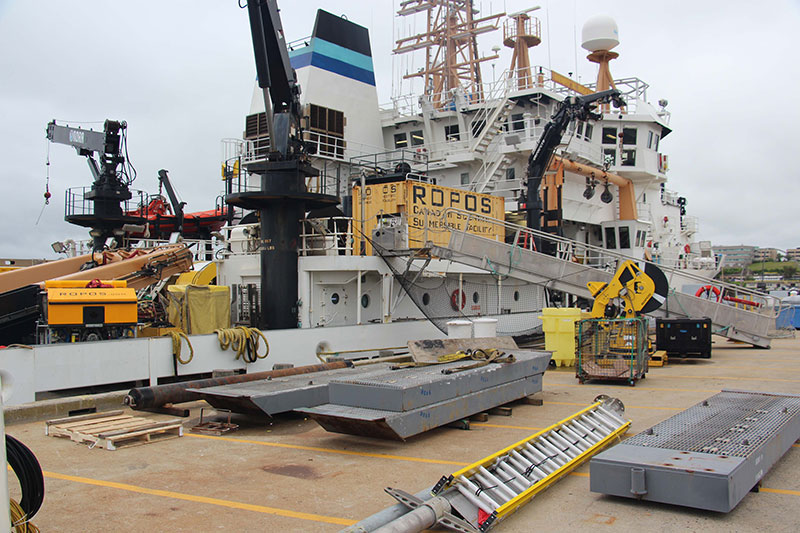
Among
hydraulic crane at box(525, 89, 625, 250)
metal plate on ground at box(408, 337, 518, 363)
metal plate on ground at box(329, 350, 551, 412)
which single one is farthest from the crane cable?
hydraulic crane at box(525, 89, 625, 250)

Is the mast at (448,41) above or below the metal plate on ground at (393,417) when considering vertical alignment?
above

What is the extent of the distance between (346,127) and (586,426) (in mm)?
19644

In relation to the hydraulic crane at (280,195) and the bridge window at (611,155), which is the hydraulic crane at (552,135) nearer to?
→ the bridge window at (611,155)

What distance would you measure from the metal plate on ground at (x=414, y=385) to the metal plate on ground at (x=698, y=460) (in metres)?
2.49

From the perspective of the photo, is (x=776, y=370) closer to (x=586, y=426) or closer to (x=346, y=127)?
(x=586, y=426)

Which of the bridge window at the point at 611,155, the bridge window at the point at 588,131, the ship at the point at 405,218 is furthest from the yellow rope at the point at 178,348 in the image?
the bridge window at the point at 611,155

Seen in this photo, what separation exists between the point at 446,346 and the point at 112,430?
5222 millimetres

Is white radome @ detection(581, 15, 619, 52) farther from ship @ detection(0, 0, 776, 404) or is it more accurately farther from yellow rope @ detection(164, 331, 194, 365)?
yellow rope @ detection(164, 331, 194, 365)

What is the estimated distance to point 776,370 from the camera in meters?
13.7

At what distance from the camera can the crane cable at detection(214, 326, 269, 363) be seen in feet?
39.9

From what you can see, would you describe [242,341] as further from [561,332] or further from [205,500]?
[561,332]

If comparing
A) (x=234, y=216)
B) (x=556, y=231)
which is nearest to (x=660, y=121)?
(x=556, y=231)

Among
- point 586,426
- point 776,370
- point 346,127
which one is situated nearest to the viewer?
point 586,426

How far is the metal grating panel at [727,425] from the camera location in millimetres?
5902
